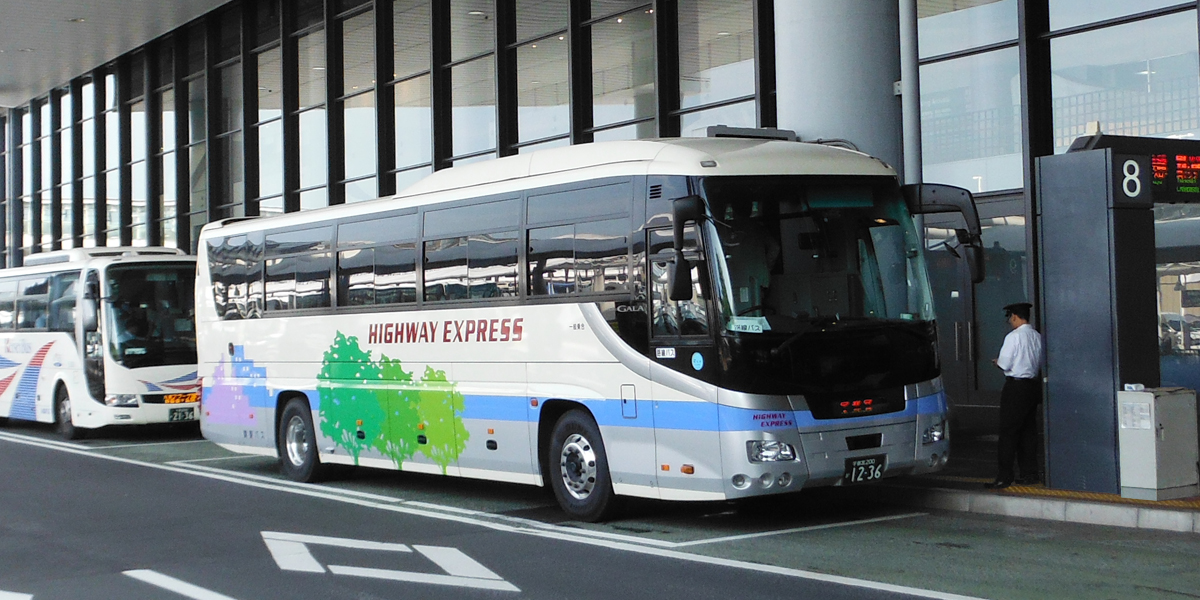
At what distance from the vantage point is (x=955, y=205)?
11016mm

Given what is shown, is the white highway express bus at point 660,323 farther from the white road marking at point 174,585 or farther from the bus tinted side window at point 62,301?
the bus tinted side window at point 62,301

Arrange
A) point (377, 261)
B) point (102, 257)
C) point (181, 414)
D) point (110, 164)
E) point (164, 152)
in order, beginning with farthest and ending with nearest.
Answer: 1. point (110, 164)
2. point (164, 152)
3. point (102, 257)
4. point (181, 414)
5. point (377, 261)

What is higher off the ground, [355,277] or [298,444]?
[355,277]

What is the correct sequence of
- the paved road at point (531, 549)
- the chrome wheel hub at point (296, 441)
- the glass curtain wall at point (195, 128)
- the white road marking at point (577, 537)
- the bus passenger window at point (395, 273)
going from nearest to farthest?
the white road marking at point (577, 537)
the paved road at point (531, 549)
the bus passenger window at point (395, 273)
the chrome wheel hub at point (296, 441)
the glass curtain wall at point (195, 128)

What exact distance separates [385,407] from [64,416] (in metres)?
10.7

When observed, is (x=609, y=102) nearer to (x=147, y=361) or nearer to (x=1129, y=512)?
(x=147, y=361)

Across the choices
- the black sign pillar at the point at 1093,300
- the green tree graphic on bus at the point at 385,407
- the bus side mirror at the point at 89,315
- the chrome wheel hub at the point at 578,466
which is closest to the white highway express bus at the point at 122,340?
the bus side mirror at the point at 89,315

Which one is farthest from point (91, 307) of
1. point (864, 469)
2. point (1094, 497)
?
point (1094, 497)

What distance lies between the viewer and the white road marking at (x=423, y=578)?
817cm

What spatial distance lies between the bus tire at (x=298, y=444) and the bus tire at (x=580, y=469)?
4.36 meters

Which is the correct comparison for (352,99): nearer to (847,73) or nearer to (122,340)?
(122,340)

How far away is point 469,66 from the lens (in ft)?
83.8

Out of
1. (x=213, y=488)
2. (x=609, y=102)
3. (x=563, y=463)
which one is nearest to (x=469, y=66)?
(x=609, y=102)

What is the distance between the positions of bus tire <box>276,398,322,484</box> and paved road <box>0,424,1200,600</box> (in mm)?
822
